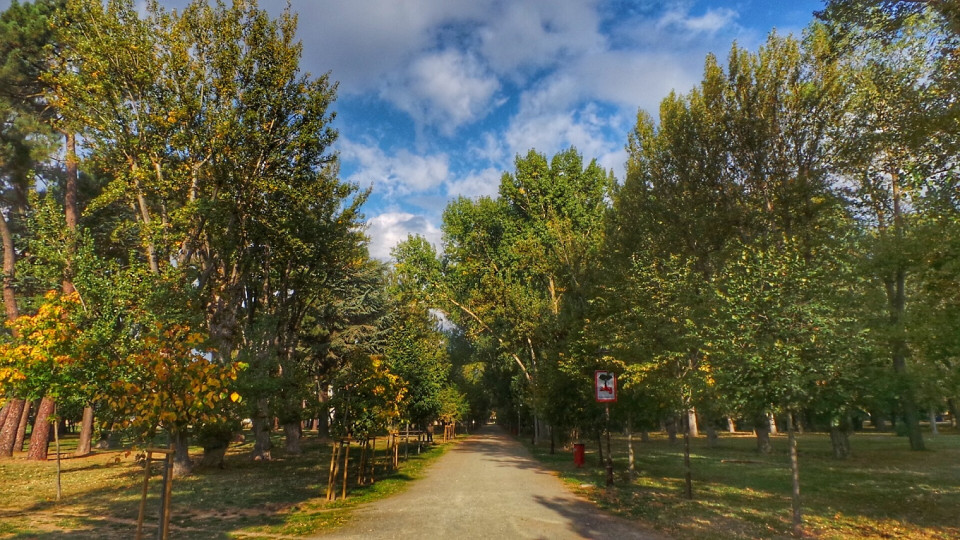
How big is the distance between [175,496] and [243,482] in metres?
3.01

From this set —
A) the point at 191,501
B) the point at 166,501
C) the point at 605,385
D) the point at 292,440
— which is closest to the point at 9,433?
the point at 292,440

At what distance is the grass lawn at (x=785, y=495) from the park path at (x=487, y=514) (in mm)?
894

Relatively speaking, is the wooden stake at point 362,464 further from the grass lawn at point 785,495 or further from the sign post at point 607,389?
the sign post at point 607,389

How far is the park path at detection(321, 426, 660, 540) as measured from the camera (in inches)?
362

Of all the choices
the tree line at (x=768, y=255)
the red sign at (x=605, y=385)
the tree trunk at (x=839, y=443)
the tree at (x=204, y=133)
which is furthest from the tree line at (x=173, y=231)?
the tree trunk at (x=839, y=443)

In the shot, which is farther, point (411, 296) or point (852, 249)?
point (411, 296)

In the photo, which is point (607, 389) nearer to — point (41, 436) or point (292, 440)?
point (292, 440)

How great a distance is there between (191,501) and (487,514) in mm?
7547

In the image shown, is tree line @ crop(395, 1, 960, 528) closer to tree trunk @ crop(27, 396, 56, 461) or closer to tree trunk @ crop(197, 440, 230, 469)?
tree trunk @ crop(197, 440, 230, 469)

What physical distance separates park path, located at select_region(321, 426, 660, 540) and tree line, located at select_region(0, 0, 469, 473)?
3366 millimetres

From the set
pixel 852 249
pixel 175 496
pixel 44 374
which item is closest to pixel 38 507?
pixel 175 496

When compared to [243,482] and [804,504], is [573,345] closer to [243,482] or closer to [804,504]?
[804,504]

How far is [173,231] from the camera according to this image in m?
15.9

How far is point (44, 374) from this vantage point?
7.25 m
